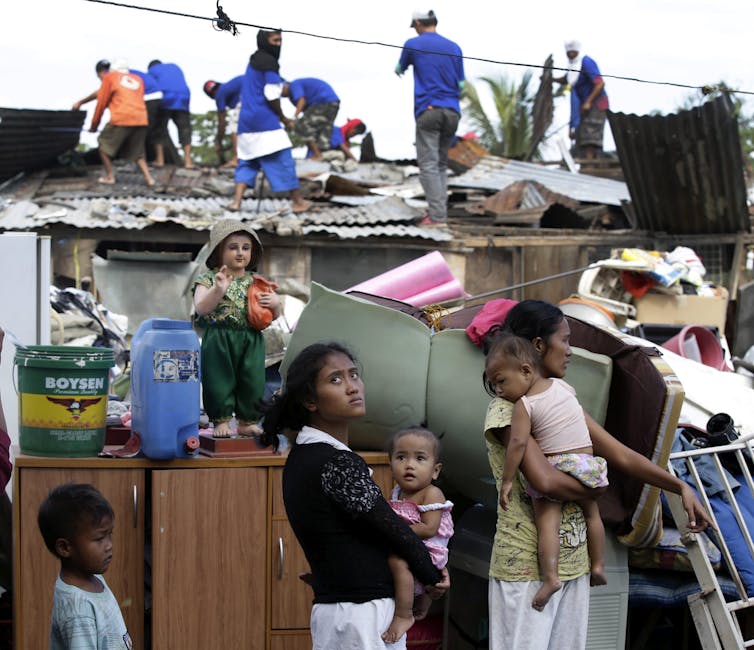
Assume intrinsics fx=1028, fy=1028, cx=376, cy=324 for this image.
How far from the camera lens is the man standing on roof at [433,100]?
10305mm

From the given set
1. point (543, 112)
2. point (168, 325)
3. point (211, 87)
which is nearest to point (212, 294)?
point (168, 325)

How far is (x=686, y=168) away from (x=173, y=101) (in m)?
6.69

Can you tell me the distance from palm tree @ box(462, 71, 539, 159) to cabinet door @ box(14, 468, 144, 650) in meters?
18.3

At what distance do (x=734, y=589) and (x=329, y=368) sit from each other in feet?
7.08

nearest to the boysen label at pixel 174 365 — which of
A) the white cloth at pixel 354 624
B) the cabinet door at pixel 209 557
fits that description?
the cabinet door at pixel 209 557

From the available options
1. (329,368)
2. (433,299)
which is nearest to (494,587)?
(329,368)

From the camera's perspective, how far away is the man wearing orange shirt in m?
12.5

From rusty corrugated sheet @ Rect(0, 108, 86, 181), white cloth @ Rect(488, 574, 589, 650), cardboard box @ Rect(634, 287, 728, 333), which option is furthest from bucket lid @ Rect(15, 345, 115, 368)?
rusty corrugated sheet @ Rect(0, 108, 86, 181)

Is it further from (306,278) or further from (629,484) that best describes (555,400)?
(306,278)

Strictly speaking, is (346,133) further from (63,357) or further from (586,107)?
(63,357)

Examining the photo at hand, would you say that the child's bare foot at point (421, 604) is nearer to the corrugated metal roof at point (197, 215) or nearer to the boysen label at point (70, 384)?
the boysen label at point (70, 384)

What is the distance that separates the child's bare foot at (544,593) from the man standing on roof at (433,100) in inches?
296

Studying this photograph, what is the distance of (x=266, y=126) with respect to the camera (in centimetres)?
1098

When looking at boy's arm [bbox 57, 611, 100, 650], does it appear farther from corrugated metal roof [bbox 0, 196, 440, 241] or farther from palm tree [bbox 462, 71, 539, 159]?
palm tree [bbox 462, 71, 539, 159]
